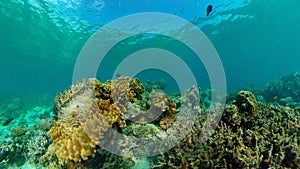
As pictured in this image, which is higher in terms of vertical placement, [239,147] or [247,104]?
[247,104]

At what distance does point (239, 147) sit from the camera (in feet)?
11.5

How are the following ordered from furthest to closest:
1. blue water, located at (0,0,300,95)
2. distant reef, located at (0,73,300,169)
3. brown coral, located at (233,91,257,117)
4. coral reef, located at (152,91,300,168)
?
blue water, located at (0,0,300,95), brown coral, located at (233,91,257,117), distant reef, located at (0,73,300,169), coral reef, located at (152,91,300,168)

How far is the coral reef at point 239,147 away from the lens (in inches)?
134

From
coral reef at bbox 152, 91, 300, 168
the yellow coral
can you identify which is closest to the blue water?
coral reef at bbox 152, 91, 300, 168

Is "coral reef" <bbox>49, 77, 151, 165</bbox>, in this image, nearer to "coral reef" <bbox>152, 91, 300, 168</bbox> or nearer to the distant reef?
the distant reef

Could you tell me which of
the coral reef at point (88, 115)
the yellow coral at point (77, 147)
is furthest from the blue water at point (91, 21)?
the yellow coral at point (77, 147)

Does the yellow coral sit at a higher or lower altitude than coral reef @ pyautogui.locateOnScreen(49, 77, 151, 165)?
lower

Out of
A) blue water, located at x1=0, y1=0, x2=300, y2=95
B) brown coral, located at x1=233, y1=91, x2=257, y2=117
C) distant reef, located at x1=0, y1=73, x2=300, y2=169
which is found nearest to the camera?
distant reef, located at x1=0, y1=73, x2=300, y2=169

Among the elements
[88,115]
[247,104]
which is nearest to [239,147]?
[247,104]

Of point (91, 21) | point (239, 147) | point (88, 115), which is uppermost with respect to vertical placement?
point (91, 21)

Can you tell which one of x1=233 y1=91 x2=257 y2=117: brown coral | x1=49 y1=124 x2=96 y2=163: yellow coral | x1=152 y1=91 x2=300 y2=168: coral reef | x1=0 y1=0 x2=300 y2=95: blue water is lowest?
x1=152 y1=91 x2=300 y2=168: coral reef

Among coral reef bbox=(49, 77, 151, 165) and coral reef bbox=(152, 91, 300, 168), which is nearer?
coral reef bbox=(152, 91, 300, 168)

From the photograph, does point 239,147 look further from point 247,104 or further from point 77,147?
point 77,147

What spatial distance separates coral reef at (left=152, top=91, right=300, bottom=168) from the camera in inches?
134
